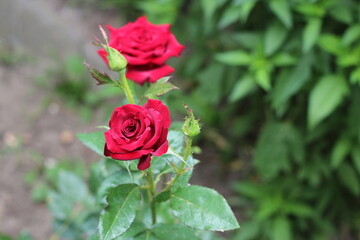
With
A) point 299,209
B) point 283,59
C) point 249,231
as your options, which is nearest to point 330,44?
point 283,59

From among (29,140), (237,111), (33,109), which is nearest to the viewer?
(237,111)

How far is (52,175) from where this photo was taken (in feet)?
8.39

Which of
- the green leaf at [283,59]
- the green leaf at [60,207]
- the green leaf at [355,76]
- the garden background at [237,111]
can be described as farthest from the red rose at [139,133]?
the green leaf at [283,59]

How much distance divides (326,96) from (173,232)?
1.00m

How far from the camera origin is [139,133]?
0.77 meters

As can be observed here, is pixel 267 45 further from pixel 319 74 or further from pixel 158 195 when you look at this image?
pixel 158 195

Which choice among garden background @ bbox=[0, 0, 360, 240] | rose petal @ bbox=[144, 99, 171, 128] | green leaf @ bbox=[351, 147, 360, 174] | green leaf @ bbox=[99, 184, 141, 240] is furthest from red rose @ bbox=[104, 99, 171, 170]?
green leaf @ bbox=[351, 147, 360, 174]

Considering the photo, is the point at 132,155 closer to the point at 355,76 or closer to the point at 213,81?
the point at 355,76

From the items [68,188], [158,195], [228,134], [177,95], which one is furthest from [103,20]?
[158,195]

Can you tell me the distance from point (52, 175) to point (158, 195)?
1769 millimetres

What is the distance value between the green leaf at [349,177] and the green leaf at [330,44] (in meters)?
0.50

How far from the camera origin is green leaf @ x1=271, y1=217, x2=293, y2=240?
205 cm

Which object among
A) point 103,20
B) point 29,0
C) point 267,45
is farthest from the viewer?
point 29,0

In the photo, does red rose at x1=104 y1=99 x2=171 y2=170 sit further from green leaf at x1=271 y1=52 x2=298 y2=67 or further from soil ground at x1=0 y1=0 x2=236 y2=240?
soil ground at x1=0 y1=0 x2=236 y2=240
